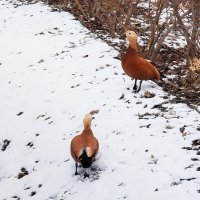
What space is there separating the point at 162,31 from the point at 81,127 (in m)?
3.81

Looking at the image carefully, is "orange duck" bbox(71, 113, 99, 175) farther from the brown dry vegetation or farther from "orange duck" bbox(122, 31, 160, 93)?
the brown dry vegetation

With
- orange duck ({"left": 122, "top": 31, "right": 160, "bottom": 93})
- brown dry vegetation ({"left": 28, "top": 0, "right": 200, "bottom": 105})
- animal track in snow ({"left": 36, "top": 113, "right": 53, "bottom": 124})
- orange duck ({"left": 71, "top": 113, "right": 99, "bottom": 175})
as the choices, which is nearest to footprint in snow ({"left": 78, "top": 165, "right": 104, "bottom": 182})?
orange duck ({"left": 71, "top": 113, "right": 99, "bottom": 175})

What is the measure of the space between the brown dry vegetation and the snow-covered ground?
1.49 feet

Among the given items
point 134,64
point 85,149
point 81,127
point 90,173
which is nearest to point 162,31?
point 134,64

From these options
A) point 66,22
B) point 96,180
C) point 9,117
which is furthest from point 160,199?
point 66,22

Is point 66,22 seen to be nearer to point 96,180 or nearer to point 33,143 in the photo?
point 33,143

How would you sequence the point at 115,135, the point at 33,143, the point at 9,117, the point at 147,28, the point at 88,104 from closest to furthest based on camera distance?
the point at 115,135 < the point at 33,143 < the point at 88,104 < the point at 9,117 < the point at 147,28

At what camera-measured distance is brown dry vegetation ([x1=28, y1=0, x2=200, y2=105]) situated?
23.5 ft

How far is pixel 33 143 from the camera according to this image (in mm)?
6496

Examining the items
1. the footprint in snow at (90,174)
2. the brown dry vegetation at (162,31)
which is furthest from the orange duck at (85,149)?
the brown dry vegetation at (162,31)

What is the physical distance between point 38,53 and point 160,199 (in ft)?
21.1

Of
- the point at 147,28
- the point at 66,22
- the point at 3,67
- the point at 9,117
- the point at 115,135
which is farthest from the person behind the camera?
the point at 66,22

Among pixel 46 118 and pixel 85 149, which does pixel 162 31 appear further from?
pixel 85 149

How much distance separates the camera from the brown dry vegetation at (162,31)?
7.18m
